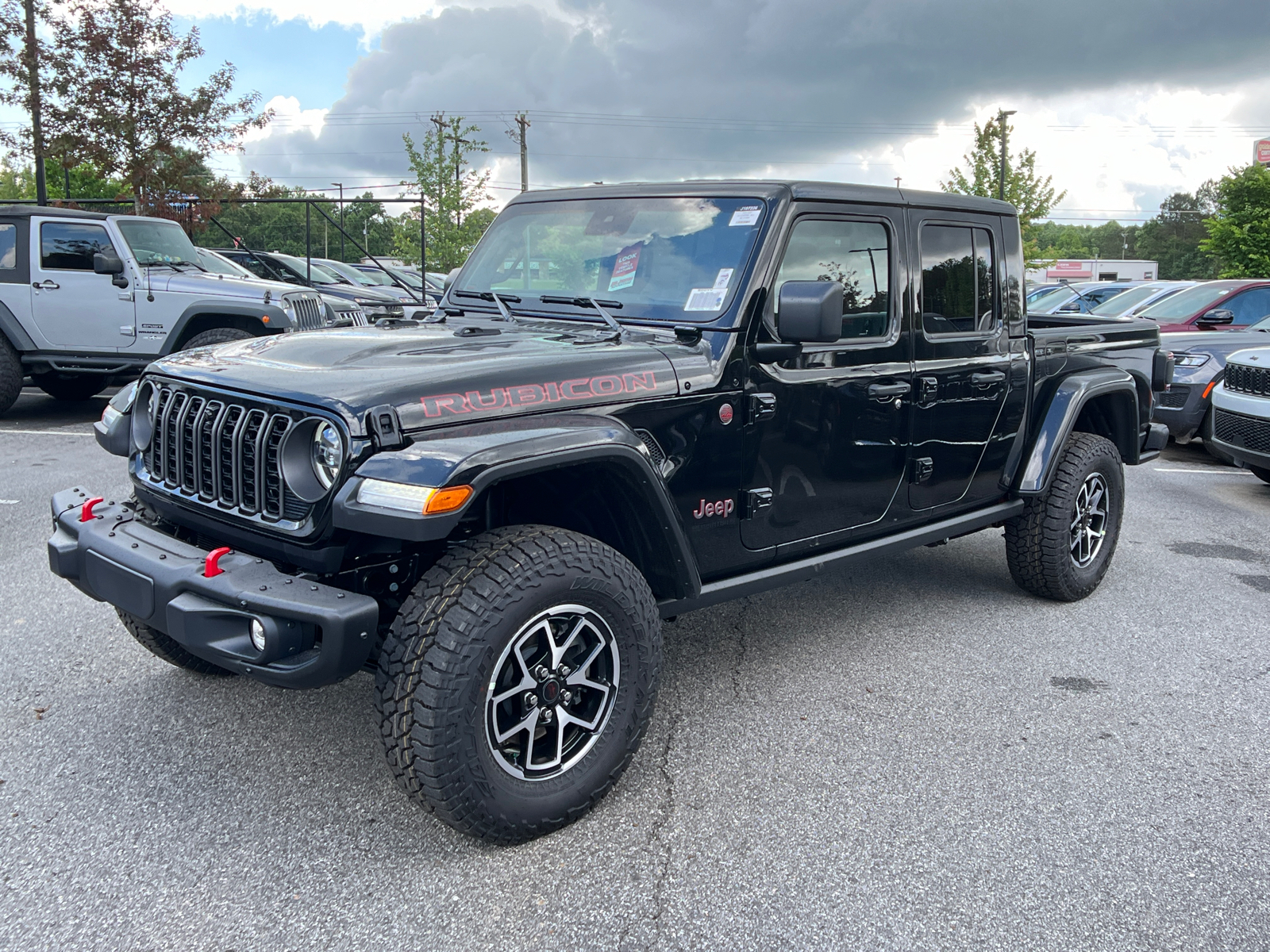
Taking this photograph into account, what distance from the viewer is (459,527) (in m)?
3.00

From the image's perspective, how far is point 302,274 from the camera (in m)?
15.6

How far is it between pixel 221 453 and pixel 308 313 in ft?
22.6

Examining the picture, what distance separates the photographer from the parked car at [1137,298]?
12.0m

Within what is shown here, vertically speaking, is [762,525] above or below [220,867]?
above

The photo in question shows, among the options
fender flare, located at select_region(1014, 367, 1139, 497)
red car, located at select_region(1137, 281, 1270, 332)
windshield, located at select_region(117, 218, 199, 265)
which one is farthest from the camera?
red car, located at select_region(1137, 281, 1270, 332)

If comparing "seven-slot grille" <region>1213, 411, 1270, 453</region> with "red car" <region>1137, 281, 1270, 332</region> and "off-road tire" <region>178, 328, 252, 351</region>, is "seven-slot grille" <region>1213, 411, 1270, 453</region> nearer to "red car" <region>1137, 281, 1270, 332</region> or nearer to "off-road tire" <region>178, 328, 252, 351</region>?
"red car" <region>1137, 281, 1270, 332</region>

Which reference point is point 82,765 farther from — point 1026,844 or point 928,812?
point 1026,844

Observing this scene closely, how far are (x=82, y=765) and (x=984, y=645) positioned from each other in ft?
11.6

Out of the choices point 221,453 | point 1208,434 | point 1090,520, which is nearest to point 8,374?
point 221,453

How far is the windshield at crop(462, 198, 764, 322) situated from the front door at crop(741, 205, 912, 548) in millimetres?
209

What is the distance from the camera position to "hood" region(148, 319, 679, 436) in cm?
265

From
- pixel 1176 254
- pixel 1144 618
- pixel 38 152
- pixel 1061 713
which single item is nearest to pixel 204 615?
pixel 1061 713

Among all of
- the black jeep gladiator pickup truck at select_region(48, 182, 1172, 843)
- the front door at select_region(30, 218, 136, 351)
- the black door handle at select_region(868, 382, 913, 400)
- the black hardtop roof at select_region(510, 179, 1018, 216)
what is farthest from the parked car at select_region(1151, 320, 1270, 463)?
the front door at select_region(30, 218, 136, 351)

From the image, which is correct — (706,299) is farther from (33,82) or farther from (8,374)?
(33,82)
